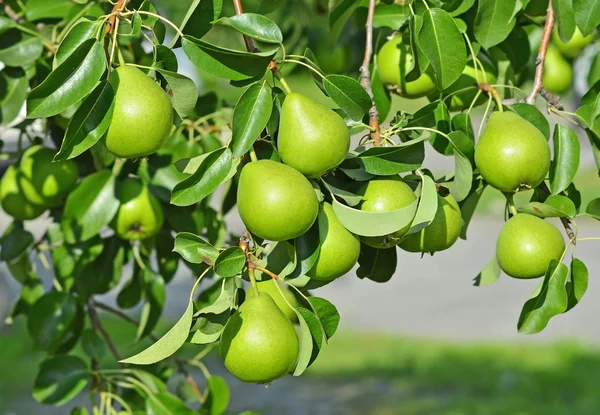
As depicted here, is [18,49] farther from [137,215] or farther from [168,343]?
[168,343]

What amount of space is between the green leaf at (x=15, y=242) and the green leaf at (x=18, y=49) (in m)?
0.37

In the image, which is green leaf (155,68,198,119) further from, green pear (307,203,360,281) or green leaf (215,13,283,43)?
green pear (307,203,360,281)

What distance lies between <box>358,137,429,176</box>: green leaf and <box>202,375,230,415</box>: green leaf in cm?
79

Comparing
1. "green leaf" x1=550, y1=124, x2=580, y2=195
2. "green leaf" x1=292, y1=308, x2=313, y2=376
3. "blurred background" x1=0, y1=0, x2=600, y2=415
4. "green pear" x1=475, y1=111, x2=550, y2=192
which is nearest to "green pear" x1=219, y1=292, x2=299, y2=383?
"green leaf" x1=292, y1=308, x2=313, y2=376

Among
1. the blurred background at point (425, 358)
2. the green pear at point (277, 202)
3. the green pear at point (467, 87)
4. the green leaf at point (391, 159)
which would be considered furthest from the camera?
the blurred background at point (425, 358)

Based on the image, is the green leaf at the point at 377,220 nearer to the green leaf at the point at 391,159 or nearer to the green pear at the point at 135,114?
the green leaf at the point at 391,159

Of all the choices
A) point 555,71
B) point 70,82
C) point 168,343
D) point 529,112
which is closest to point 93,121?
point 70,82

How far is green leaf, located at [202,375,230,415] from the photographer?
5.38ft

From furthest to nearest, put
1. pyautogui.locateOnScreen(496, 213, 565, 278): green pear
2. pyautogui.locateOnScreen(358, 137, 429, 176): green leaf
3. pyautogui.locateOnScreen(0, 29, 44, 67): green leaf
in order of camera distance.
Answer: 1. pyautogui.locateOnScreen(0, 29, 44, 67): green leaf
2. pyautogui.locateOnScreen(496, 213, 565, 278): green pear
3. pyautogui.locateOnScreen(358, 137, 429, 176): green leaf

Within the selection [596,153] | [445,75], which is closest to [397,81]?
[445,75]

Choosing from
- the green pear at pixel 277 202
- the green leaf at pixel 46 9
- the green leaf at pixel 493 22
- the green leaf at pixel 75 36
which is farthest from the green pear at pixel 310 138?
the green leaf at pixel 46 9

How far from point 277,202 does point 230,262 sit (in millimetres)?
104

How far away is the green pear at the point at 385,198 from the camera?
97 cm

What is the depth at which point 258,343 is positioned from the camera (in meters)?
0.90
